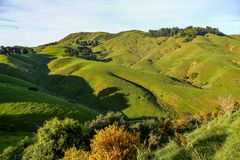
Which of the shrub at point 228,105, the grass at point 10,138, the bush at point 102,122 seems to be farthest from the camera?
the bush at point 102,122

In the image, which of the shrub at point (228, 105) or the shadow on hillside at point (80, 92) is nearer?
the shrub at point (228, 105)

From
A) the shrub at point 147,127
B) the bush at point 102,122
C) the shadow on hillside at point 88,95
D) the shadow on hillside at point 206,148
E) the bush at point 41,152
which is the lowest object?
the shadow on hillside at point 88,95

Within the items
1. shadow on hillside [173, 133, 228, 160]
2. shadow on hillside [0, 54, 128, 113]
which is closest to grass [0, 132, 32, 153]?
shadow on hillside [0, 54, 128, 113]

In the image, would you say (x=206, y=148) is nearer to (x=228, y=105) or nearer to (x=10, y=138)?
(x=228, y=105)

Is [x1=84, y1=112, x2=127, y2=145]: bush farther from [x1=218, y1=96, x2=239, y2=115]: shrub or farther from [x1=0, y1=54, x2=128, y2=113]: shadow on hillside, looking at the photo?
[x1=0, y1=54, x2=128, y2=113]: shadow on hillside

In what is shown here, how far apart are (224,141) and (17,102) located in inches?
4116

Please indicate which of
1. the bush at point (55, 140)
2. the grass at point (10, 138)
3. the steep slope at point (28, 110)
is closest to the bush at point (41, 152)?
the bush at point (55, 140)

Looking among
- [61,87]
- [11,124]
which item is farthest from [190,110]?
[11,124]

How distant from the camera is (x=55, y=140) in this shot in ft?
202

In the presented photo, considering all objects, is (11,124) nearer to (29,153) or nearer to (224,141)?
(29,153)

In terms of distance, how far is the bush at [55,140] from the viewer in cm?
5837

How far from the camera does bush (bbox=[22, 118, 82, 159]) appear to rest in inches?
2298

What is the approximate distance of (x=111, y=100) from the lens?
16412 centimetres

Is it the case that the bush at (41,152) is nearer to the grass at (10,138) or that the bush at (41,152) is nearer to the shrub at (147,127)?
the grass at (10,138)
